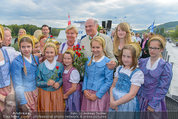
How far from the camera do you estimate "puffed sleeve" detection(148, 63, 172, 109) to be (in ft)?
7.04

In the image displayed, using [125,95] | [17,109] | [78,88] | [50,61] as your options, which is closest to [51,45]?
[50,61]

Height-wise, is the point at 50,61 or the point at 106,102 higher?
the point at 50,61

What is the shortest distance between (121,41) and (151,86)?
1.45 metres

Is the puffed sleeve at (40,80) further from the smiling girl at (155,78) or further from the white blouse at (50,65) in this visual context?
the smiling girl at (155,78)

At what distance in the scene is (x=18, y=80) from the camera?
7.54 ft

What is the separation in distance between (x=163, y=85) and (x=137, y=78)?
16.9 inches

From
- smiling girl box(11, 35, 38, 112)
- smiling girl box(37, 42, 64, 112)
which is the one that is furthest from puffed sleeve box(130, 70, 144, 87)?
smiling girl box(11, 35, 38, 112)

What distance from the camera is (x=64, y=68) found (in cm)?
280

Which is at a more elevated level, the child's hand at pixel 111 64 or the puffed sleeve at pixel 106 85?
the child's hand at pixel 111 64

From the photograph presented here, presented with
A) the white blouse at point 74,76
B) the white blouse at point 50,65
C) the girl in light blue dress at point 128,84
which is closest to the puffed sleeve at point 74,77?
the white blouse at point 74,76

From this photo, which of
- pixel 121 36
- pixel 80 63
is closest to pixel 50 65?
pixel 80 63

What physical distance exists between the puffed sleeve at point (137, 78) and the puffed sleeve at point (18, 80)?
1.94 meters

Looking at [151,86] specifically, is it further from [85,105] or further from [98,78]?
[85,105]

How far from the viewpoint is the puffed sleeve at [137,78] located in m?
2.19
